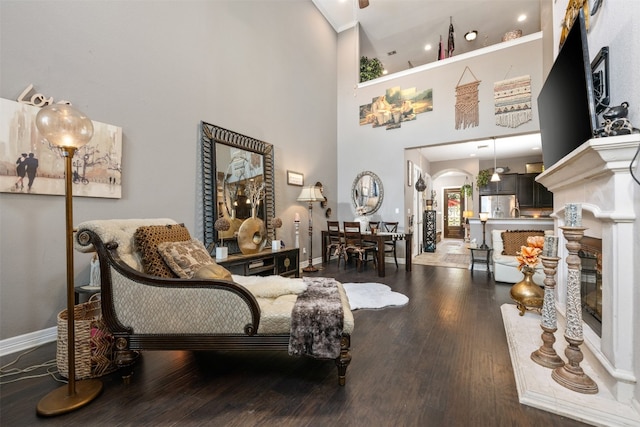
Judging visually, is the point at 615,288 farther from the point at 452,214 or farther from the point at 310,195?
the point at 452,214

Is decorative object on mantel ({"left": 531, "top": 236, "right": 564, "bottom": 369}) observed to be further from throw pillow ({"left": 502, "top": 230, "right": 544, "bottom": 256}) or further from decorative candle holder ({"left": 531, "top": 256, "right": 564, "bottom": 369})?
throw pillow ({"left": 502, "top": 230, "right": 544, "bottom": 256})

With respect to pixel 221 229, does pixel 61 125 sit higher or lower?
higher

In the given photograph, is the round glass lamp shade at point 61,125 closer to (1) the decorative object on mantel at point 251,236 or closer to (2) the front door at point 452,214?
(1) the decorative object on mantel at point 251,236

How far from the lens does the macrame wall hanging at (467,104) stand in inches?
200

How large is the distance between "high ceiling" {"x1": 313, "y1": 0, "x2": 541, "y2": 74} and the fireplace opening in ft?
19.5

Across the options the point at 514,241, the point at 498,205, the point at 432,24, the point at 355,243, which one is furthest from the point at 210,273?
the point at 498,205

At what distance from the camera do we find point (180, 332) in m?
1.63

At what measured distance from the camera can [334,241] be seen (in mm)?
5652

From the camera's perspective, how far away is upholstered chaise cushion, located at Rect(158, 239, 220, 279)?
1789mm

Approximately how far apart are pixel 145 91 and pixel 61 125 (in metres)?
1.68

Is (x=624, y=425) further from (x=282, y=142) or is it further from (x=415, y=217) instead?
(x=415, y=217)

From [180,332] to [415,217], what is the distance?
19.7 ft

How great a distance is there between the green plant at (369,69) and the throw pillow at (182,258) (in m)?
5.88

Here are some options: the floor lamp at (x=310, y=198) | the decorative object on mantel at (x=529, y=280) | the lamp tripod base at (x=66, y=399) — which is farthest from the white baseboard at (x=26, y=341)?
the decorative object on mantel at (x=529, y=280)
